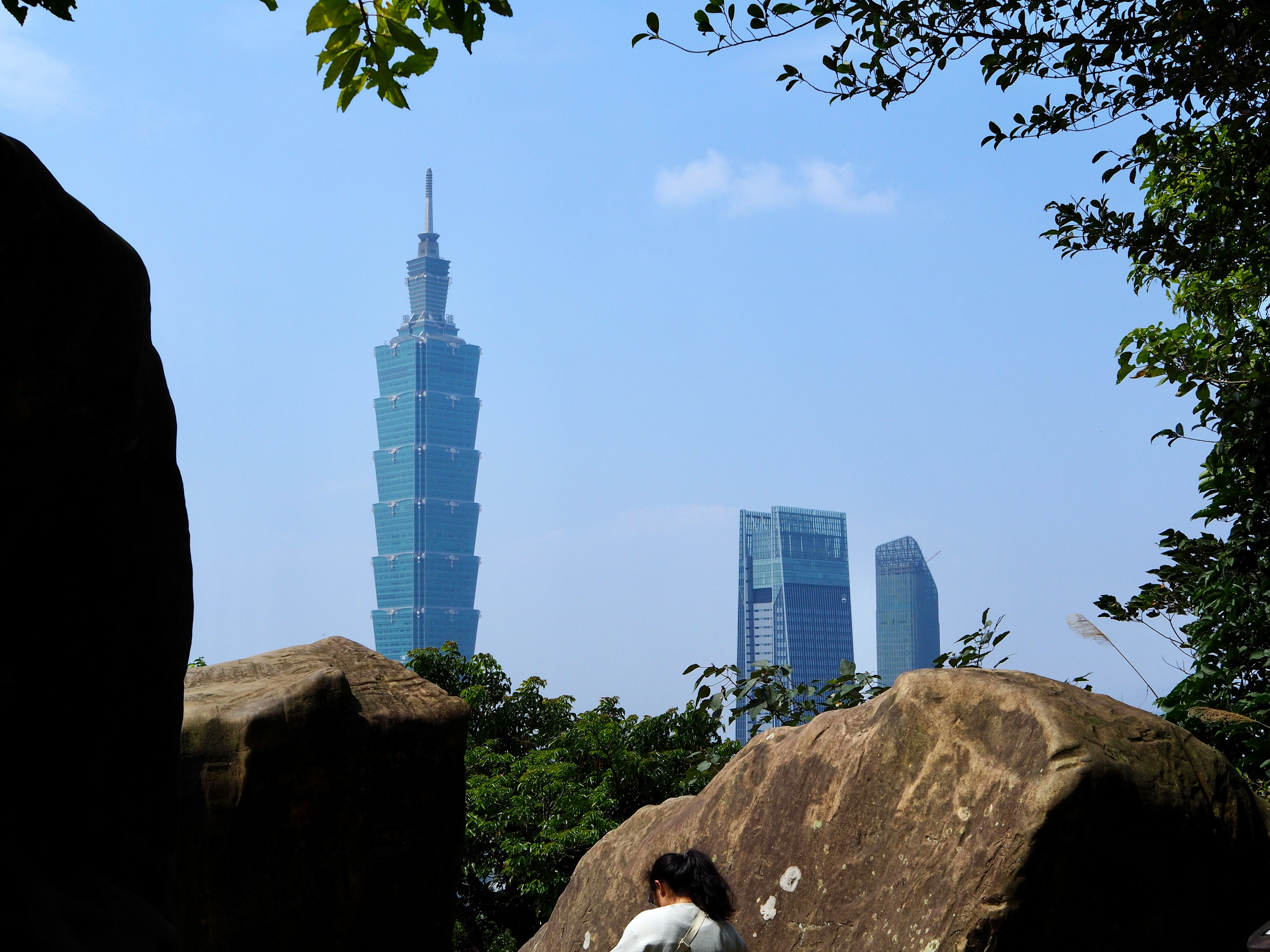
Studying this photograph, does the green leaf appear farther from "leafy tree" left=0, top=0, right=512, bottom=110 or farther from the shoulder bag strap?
the shoulder bag strap

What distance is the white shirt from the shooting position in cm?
355

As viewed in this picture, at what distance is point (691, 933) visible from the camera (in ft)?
11.8

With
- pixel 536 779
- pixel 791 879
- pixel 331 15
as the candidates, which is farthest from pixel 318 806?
pixel 536 779

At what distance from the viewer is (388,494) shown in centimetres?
18862

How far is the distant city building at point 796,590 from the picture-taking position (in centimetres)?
18775

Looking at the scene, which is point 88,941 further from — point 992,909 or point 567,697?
point 567,697

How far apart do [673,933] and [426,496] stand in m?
184

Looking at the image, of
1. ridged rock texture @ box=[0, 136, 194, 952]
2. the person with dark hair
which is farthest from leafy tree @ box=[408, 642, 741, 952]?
ridged rock texture @ box=[0, 136, 194, 952]

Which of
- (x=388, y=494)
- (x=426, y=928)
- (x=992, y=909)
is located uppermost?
(x=388, y=494)

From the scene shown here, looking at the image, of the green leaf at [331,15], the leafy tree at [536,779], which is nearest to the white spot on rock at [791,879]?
the green leaf at [331,15]

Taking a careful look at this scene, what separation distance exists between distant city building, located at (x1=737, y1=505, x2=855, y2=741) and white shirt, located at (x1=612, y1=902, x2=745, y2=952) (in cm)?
18305

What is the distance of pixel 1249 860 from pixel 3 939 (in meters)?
4.24

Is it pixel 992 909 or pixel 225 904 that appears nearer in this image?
pixel 992 909

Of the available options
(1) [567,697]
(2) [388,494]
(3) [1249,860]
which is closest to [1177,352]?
(3) [1249,860]
